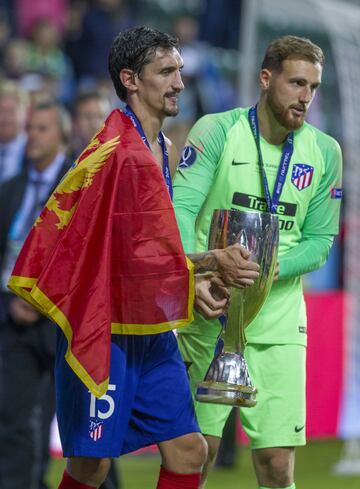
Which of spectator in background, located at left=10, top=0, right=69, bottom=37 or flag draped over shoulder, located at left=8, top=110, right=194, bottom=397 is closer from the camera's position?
flag draped over shoulder, located at left=8, top=110, right=194, bottom=397

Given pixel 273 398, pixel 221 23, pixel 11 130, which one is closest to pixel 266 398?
pixel 273 398

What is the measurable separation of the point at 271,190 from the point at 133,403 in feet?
4.02

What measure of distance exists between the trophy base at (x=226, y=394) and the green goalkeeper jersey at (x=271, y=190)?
657mm

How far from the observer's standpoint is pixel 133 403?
5430 millimetres

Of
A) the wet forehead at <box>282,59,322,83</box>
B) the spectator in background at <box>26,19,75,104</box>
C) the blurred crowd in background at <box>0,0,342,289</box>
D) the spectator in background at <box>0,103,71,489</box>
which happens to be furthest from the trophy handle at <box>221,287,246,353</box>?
the spectator in background at <box>26,19,75,104</box>

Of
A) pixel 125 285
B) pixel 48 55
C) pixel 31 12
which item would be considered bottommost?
pixel 125 285

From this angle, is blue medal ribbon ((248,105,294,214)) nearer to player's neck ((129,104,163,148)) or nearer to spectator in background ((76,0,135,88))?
player's neck ((129,104,163,148))

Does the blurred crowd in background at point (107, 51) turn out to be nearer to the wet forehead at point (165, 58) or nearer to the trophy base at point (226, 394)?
the wet forehead at point (165, 58)

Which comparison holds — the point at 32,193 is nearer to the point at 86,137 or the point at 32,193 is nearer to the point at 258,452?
the point at 86,137

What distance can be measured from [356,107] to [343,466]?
2867mm

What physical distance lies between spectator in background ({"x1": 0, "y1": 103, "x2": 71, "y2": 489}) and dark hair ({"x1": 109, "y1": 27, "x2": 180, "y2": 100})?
7.24 feet

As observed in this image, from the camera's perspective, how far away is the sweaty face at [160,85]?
18.0 feet

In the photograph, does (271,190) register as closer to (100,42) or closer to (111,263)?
(111,263)

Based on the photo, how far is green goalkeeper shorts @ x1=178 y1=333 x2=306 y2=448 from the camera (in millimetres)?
6152
